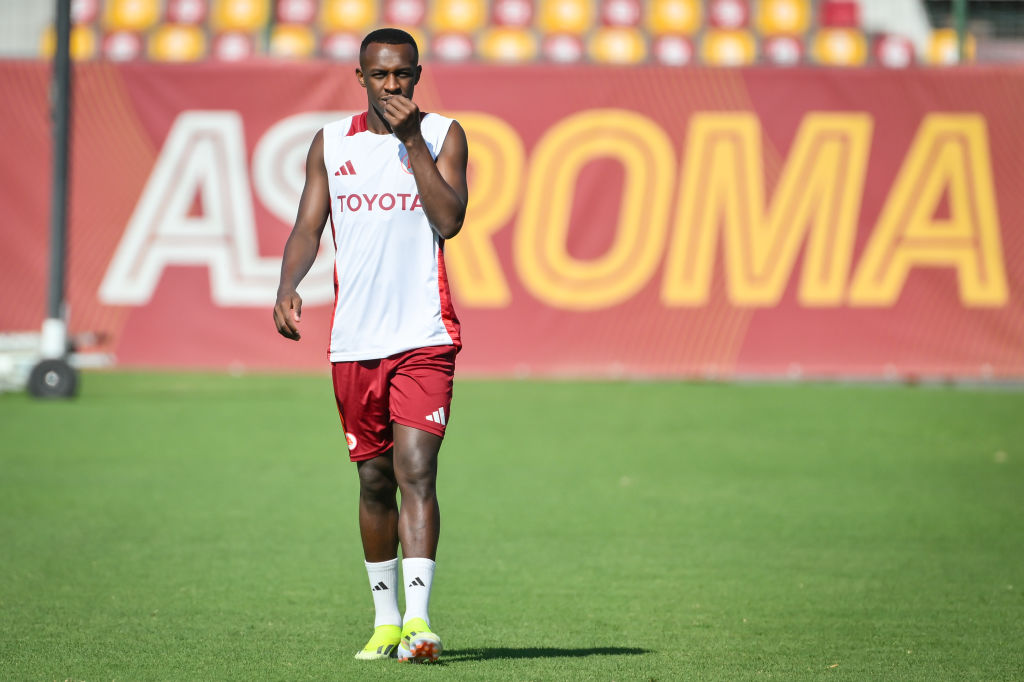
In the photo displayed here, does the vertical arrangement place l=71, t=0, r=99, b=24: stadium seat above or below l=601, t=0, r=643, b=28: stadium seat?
below

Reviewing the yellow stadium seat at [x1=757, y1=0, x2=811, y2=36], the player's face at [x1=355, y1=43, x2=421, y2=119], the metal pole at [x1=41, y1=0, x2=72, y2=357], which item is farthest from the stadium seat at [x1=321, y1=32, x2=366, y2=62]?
the player's face at [x1=355, y1=43, x2=421, y2=119]

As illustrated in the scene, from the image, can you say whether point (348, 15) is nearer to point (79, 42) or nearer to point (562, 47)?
point (562, 47)

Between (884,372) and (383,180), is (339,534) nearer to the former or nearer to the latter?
(383,180)

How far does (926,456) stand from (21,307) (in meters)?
9.64

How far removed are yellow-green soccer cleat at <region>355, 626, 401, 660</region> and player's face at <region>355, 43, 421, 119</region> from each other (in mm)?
1745

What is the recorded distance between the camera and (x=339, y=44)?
18969 millimetres

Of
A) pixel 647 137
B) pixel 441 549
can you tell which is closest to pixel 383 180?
pixel 441 549

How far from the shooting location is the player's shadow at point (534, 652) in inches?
196

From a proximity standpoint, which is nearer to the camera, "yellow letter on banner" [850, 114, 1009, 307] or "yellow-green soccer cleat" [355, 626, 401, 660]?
"yellow-green soccer cleat" [355, 626, 401, 660]

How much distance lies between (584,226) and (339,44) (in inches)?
208

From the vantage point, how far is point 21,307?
51.1 ft

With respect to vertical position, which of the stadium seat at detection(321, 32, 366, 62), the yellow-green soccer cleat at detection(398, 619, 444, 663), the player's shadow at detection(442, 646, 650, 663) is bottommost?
the player's shadow at detection(442, 646, 650, 663)

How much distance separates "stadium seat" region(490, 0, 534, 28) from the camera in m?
19.2

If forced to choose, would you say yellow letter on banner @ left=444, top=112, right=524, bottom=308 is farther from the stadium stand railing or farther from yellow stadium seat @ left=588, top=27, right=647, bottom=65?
yellow stadium seat @ left=588, top=27, right=647, bottom=65
